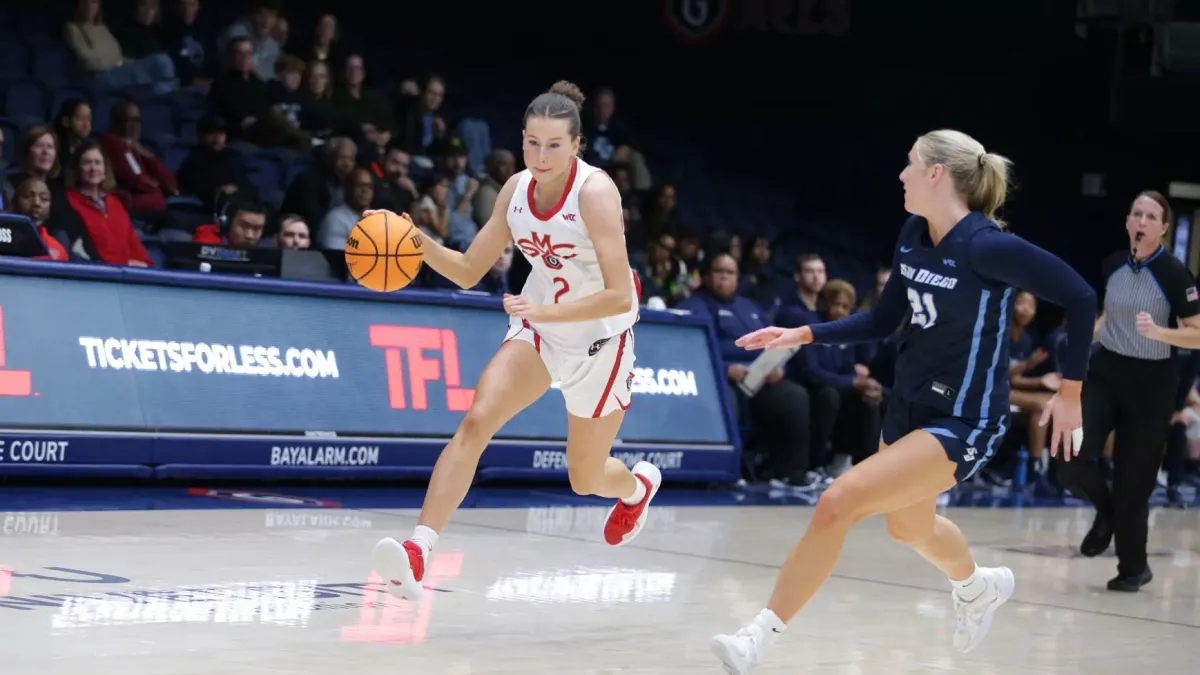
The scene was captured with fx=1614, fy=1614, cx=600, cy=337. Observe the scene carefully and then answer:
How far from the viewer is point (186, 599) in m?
6.08

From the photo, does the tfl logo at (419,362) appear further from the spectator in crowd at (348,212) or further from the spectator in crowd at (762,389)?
the spectator in crowd at (762,389)

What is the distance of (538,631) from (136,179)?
7.56 metres

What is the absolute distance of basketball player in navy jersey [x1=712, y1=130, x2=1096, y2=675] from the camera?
201 inches

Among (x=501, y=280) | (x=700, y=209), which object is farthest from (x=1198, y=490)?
(x=501, y=280)

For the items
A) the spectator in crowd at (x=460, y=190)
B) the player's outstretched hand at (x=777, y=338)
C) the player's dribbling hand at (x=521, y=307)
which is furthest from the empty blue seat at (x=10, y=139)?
the player's outstretched hand at (x=777, y=338)

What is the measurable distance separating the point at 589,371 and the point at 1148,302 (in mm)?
3437

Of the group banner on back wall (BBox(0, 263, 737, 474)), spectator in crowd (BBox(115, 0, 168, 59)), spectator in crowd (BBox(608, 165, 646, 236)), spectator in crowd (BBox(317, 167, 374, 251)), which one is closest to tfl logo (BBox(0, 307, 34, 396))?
banner on back wall (BBox(0, 263, 737, 474))

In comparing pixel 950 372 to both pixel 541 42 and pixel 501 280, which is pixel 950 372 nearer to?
pixel 501 280

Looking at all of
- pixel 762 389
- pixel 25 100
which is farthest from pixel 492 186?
pixel 25 100

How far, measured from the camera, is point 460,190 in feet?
47.0

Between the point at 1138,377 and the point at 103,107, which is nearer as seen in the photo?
the point at 1138,377

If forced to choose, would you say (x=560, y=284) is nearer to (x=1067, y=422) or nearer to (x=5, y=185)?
(x=1067, y=422)

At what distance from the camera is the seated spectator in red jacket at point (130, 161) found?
1230cm

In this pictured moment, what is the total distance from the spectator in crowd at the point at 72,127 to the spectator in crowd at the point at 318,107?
2.67m
